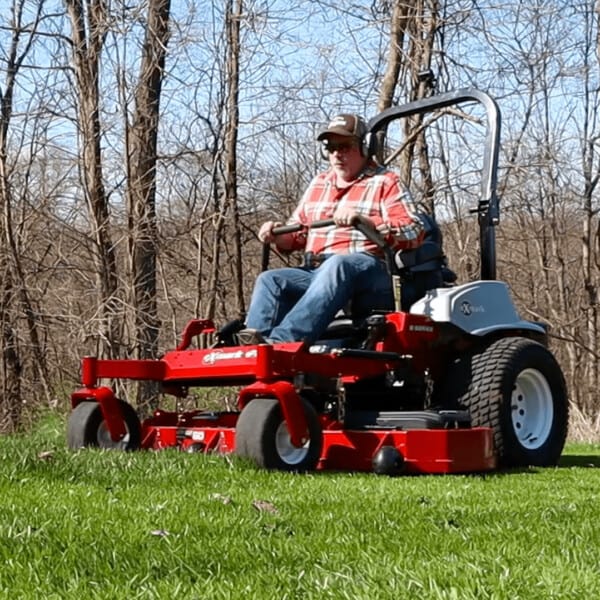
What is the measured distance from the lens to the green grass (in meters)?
2.42

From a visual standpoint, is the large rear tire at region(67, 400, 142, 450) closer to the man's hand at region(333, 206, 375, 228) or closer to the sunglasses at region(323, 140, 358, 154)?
the man's hand at region(333, 206, 375, 228)

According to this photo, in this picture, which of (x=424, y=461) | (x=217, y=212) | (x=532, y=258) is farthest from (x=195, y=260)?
(x=532, y=258)

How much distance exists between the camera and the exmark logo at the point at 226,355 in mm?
5020

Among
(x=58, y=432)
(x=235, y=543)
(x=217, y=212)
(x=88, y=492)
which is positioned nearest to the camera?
(x=235, y=543)

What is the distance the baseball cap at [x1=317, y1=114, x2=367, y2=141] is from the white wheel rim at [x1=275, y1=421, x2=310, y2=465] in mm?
1956

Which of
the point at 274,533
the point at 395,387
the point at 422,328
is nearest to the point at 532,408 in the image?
the point at 395,387

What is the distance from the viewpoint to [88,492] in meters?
3.85

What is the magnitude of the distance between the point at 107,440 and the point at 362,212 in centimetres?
191

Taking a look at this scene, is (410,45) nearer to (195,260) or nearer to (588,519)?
(195,260)

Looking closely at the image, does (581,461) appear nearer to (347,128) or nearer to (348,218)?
(348,218)

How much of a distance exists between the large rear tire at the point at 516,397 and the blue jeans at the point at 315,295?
0.59 meters

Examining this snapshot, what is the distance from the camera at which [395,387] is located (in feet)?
19.1

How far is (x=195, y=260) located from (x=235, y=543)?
23.5 feet

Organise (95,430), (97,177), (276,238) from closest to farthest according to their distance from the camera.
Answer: (95,430)
(276,238)
(97,177)
